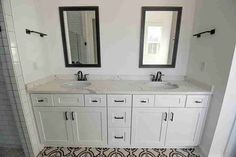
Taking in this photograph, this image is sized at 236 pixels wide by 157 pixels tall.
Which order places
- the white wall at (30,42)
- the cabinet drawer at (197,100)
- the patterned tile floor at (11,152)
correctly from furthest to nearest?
the patterned tile floor at (11,152) → the cabinet drawer at (197,100) → the white wall at (30,42)

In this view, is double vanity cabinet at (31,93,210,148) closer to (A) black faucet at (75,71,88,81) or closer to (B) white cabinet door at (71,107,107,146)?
(B) white cabinet door at (71,107,107,146)

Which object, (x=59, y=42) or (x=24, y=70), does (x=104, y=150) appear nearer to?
(x=24, y=70)

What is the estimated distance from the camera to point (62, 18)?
6.16ft

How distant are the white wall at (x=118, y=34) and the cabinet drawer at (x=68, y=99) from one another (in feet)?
1.97

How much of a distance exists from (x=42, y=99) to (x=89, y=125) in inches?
27.1

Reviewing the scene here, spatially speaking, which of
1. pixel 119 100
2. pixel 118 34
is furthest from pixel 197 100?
pixel 118 34

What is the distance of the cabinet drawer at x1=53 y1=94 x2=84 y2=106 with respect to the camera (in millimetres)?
1581

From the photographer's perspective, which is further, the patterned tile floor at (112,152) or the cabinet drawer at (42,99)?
the patterned tile floor at (112,152)

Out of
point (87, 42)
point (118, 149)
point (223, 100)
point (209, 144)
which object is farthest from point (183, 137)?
point (87, 42)

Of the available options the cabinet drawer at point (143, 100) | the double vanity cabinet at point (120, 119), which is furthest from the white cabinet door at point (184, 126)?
the cabinet drawer at point (143, 100)

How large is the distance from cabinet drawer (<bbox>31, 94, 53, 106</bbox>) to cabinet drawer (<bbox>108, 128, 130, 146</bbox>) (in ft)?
2.90

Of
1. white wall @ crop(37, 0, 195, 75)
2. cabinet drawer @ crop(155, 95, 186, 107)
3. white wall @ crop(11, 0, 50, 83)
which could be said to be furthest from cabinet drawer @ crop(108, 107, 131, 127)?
white wall @ crop(11, 0, 50, 83)

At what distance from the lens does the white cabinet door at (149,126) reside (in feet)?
5.31

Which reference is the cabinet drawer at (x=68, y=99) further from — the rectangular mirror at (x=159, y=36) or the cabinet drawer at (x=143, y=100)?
the rectangular mirror at (x=159, y=36)
